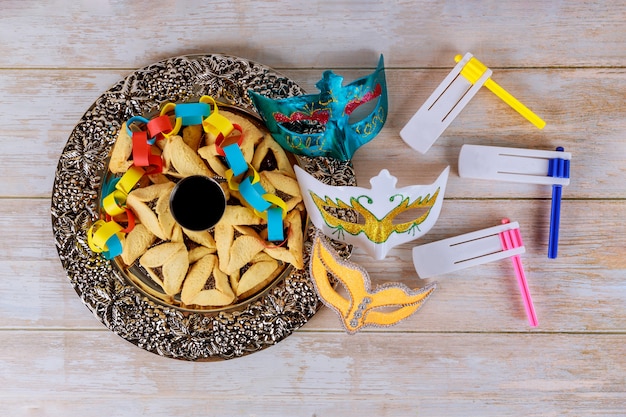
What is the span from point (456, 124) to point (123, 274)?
2.07ft

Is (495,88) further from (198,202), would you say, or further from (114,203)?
(114,203)

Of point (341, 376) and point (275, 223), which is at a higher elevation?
point (275, 223)

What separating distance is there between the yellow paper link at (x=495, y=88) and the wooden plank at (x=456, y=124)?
0.07ft

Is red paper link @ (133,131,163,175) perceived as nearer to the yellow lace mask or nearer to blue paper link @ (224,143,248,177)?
blue paper link @ (224,143,248,177)

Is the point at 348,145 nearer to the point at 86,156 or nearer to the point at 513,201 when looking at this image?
the point at 513,201

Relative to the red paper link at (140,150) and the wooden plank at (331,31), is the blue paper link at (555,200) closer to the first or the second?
the wooden plank at (331,31)

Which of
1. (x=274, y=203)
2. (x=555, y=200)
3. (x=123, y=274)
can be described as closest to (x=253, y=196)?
(x=274, y=203)

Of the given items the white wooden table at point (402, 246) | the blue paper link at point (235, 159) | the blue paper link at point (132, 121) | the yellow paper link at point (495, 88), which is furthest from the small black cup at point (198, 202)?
the yellow paper link at point (495, 88)


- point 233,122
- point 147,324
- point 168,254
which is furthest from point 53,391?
point 233,122

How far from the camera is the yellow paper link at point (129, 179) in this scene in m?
0.85

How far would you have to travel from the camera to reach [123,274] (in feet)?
2.99

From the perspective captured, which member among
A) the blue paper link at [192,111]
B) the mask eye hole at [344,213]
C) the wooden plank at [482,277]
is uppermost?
the blue paper link at [192,111]

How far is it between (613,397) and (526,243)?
329mm

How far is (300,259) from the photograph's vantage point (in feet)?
2.90
